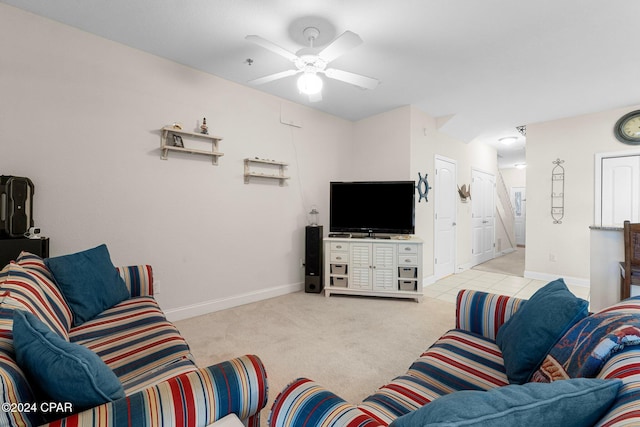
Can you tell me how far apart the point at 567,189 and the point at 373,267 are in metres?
3.52

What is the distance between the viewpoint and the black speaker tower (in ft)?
12.9

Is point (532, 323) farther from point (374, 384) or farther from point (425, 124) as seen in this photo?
point (425, 124)

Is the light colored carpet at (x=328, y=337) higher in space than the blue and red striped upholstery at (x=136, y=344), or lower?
lower

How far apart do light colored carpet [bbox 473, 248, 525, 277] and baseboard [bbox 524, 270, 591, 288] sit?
0.20 metres

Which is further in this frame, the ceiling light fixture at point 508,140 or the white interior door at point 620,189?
the ceiling light fixture at point 508,140

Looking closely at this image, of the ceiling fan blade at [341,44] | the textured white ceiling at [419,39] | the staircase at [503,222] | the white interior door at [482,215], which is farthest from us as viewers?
the staircase at [503,222]

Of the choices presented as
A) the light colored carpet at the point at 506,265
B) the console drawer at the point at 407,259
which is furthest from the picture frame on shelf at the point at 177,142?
the light colored carpet at the point at 506,265

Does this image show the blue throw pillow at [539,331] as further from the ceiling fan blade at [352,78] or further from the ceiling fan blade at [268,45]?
the ceiling fan blade at [268,45]

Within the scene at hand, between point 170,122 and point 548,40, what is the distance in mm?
3611

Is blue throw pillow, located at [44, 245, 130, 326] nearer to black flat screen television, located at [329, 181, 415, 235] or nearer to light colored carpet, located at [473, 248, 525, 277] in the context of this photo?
black flat screen television, located at [329, 181, 415, 235]

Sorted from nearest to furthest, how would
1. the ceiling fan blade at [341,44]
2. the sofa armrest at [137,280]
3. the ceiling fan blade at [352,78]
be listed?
1. the ceiling fan blade at [341,44]
2. the sofa armrest at [137,280]
3. the ceiling fan blade at [352,78]

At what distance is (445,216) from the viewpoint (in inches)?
191

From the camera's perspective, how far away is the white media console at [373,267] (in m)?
3.62

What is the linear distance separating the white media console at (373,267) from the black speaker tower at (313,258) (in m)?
0.14
